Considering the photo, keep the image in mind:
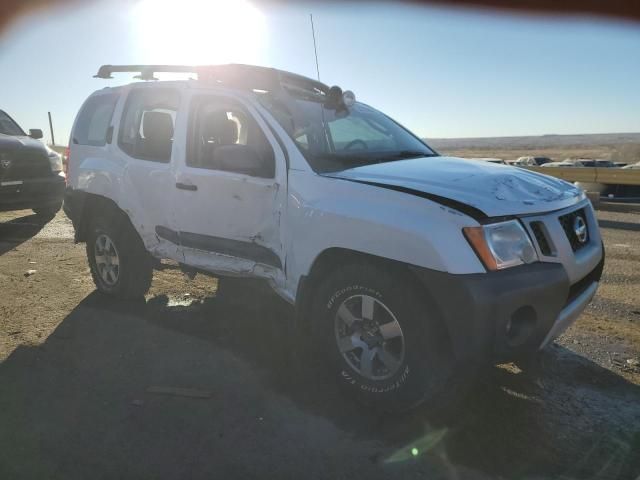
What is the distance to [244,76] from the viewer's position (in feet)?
12.8

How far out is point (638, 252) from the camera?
6750 millimetres

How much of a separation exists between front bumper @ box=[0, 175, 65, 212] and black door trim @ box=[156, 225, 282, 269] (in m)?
5.30

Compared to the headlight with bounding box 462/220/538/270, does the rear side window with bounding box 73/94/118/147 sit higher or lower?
higher

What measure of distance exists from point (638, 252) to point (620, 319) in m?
2.87

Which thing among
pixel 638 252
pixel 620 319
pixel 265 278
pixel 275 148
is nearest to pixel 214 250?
pixel 265 278

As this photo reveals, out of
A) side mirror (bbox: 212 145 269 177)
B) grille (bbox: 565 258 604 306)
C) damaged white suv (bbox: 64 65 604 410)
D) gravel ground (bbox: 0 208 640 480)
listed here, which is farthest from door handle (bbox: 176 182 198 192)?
grille (bbox: 565 258 604 306)

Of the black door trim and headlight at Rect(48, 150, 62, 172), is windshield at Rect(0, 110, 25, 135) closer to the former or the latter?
headlight at Rect(48, 150, 62, 172)

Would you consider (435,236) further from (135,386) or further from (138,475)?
(135,386)

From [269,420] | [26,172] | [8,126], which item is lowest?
[269,420]

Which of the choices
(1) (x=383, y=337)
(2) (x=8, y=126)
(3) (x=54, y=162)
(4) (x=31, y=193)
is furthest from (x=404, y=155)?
(2) (x=8, y=126)

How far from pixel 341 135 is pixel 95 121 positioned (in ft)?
8.76

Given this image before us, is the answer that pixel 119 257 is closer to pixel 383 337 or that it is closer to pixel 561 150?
pixel 383 337

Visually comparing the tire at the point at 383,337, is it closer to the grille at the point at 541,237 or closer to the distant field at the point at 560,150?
the grille at the point at 541,237

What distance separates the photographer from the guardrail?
11445 millimetres
